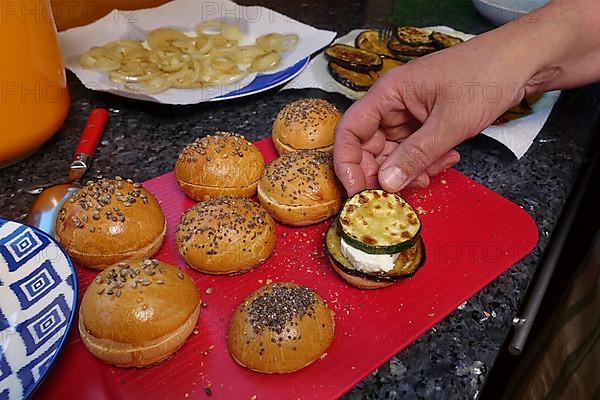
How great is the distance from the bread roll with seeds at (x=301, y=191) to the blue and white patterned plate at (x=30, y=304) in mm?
575

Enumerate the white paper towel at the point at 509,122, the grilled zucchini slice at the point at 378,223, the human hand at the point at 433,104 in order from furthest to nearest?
the white paper towel at the point at 509,122 → the human hand at the point at 433,104 → the grilled zucchini slice at the point at 378,223

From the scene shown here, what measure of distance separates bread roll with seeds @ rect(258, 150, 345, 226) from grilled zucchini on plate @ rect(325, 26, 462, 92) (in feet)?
2.07

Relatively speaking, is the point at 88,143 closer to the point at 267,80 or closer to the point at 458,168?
the point at 267,80

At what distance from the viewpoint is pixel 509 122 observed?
1.89m

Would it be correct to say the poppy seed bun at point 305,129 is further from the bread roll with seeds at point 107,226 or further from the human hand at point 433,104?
the bread roll with seeds at point 107,226

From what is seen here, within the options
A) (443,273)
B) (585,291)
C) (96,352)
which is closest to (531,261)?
(585,291)

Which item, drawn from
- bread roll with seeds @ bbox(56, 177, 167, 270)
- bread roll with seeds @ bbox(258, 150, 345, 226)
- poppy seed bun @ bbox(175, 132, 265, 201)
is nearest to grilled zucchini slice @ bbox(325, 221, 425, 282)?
bread roll with seeds @ bbox(258, 150, 345, 226)

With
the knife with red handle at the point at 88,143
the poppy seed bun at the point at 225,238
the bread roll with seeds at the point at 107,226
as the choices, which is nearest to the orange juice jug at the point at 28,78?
the knife with red handle at the point at 88,143

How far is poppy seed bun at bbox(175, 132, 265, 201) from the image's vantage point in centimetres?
156

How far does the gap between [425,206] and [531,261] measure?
335 millimetres

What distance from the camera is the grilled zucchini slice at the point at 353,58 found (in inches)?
82.6

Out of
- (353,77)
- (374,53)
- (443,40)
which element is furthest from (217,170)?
(443,40)

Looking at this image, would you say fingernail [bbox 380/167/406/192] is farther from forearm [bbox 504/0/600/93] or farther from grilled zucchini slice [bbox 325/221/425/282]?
forearm [bbox 504/0/600/93]

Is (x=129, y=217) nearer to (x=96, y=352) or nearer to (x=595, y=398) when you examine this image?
(x=96, y=352)
